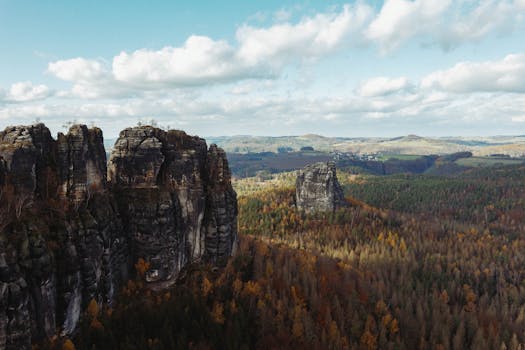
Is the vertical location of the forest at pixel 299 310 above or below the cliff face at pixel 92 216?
below

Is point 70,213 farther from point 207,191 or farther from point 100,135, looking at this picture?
point 207,191

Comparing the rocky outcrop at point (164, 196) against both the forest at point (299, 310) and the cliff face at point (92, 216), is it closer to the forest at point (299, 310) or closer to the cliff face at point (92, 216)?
the cliff face at point (92, 216)

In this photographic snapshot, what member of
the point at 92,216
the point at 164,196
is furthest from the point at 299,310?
the point at 92,216

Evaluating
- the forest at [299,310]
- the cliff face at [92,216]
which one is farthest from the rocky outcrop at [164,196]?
the forest at [299,310]

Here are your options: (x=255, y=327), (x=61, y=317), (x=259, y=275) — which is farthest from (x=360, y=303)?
(x=61, y=317)

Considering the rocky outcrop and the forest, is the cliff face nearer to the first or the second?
the rocky outcrop

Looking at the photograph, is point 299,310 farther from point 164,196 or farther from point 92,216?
point 92,216

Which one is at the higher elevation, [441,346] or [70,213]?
[70,213]

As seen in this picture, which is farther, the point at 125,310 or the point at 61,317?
the point at 125,310
